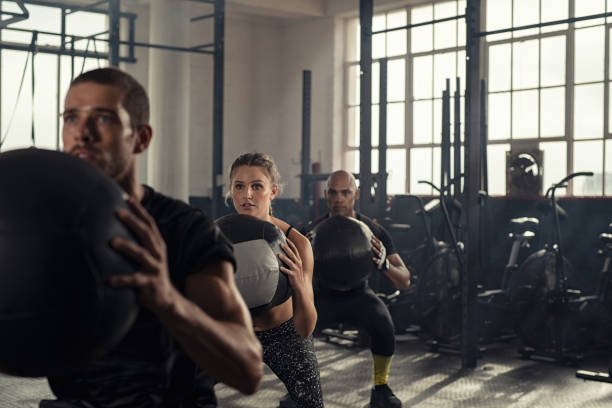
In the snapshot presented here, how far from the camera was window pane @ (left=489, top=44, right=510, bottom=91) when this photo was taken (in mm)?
10148

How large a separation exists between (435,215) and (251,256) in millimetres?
4669

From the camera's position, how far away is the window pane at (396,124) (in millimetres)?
11625

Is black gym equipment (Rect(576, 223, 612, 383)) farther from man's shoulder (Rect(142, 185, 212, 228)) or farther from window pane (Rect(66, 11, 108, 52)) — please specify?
window pane (Rect(66, 11, 108, 52))

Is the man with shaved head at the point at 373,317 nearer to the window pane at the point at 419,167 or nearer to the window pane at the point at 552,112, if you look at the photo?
the window pane at the point at 552,112

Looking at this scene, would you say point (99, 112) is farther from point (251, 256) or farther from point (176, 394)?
point (251, 256)

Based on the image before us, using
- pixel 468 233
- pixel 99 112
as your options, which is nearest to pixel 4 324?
pixel 99 112

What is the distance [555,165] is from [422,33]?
3.04 m

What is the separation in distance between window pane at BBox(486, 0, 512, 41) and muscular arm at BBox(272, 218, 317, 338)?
26.1ft

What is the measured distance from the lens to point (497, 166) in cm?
1020

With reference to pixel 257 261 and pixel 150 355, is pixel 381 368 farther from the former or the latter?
pixel 150 355

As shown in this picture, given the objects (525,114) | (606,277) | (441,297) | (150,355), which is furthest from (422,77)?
(150,355)

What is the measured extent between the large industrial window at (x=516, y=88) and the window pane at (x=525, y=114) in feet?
0.04

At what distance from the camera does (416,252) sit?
22.2 ft

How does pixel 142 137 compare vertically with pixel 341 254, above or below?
above
